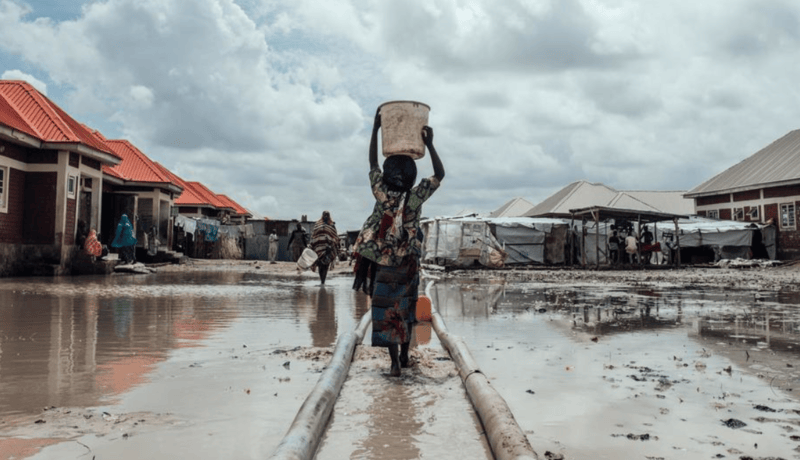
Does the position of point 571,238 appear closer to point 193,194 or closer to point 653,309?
point 653,309

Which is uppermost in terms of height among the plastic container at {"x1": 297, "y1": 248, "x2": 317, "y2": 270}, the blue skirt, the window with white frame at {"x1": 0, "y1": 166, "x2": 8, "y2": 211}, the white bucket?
the window with white frame at {"x1": 0, "y1": 166, "x2": 8, "y2": 211}

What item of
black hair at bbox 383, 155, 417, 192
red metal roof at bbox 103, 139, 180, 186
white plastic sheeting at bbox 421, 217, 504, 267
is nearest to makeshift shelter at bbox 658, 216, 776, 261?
white plastic sheeting at bbox 421, 217, 504, 267

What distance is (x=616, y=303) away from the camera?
1029 centimetres

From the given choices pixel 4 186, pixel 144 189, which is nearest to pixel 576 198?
pixel 144 189

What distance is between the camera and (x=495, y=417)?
308 cm

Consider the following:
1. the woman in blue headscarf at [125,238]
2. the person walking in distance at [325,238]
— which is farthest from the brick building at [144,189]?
the person walking in distance at [325,238]

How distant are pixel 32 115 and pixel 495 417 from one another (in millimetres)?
20868

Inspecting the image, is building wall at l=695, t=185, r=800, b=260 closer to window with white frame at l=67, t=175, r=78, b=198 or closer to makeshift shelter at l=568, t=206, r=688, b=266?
makeshift shelter at l=568, t=206, r=688, b=266

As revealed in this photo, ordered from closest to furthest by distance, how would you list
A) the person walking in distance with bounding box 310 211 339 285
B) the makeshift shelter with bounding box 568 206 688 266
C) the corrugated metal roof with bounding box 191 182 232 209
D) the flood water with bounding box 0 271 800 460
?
the flood water with bounding box 0 271 800 460 < the person walking in distance with bounding box 310 211 339 285 < the makeshift shelter with bounding box 568 206 688 266 < the corrugated metal roof with bounding box 191 182 232 209

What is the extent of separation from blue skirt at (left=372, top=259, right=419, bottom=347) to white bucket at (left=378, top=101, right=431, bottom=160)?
2.77 ft

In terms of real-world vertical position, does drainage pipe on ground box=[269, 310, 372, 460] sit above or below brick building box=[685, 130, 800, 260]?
below

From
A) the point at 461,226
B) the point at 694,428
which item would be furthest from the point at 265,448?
the point at 461,226

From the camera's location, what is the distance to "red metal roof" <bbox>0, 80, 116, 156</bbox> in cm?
1809

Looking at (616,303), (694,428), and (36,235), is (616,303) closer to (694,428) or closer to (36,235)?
(694,428)
